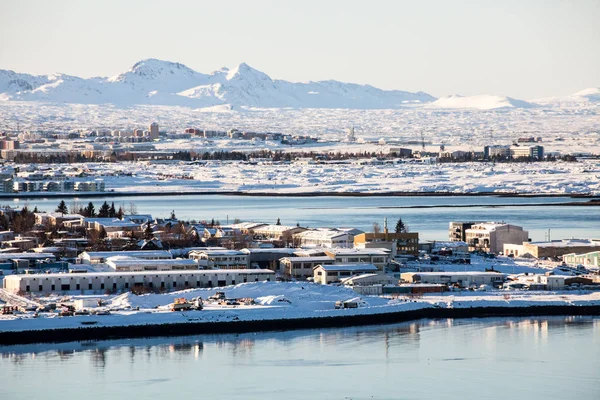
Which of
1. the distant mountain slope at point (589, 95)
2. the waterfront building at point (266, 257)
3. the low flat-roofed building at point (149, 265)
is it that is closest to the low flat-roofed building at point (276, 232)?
the waterfront building at point (266, 257)

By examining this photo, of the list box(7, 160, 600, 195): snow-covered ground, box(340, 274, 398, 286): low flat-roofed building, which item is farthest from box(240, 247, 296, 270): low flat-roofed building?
box(7, 160, 600, 195): snow-covered ground

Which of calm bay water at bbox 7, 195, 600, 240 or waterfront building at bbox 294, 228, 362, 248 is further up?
waterfront building at bbox 294, 228, 362, 248

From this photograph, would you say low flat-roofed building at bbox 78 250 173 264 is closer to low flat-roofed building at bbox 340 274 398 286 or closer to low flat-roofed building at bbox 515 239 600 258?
low flat-roofed building at bbox 340 274 398 286

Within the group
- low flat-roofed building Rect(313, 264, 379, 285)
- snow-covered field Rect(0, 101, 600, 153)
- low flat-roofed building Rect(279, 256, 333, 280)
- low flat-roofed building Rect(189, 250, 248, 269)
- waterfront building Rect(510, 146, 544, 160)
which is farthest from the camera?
snow-covered field Rect(0, 101, 600, 153)

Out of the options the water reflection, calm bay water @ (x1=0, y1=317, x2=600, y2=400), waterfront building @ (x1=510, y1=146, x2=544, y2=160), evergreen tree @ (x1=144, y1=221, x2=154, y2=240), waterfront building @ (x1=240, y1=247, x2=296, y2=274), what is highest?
waterfront building @ (x1=510, y1=146, x2=544, y2=160)

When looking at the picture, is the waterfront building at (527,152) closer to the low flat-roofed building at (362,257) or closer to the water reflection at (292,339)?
the low flat-roofed building at (362,257)

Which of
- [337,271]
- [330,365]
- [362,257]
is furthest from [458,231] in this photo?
[330,365]
